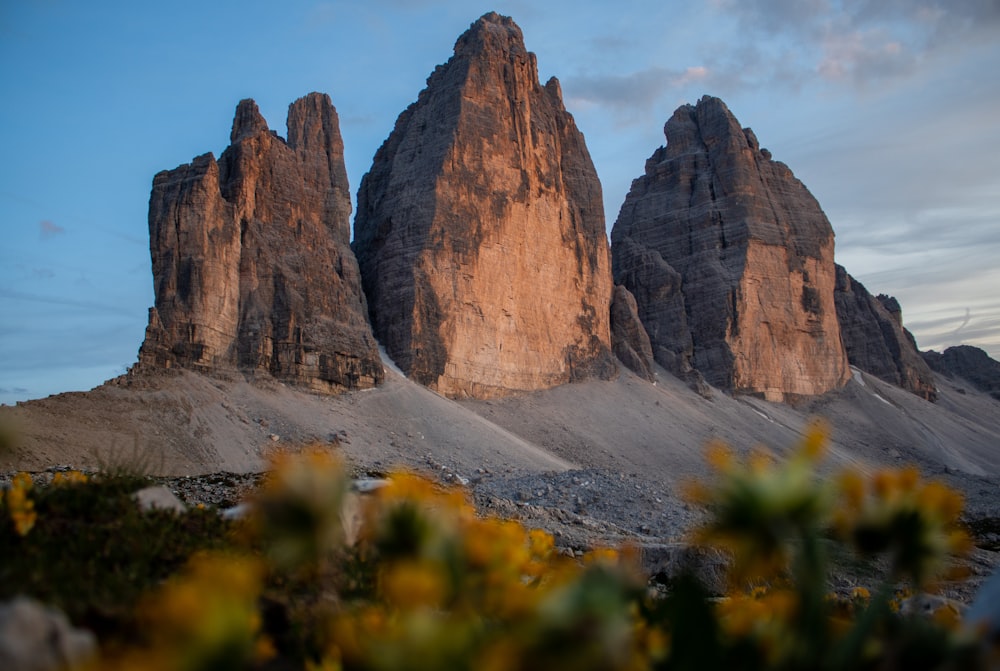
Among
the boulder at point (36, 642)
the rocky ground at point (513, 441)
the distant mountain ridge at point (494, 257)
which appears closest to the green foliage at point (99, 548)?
the boulder at point (36, 642)

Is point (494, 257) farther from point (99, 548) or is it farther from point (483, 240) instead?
point (99, 548)

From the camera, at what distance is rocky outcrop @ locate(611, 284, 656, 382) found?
6781 cm

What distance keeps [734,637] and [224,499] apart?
20978 millimetres

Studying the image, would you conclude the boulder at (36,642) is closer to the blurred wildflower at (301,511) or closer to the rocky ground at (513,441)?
the blurred wildflower at (301,511)

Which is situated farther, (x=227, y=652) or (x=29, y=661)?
(x=29, y=661)

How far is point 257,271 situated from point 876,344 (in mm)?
75540

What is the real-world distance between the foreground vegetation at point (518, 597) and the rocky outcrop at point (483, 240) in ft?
159

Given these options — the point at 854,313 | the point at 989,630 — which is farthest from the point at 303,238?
the point at 854,313

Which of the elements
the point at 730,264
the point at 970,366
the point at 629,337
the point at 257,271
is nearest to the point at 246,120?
the point at 257,271

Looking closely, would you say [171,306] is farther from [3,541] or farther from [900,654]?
[900,654]

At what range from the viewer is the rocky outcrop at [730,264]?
247 feet

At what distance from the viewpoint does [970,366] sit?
125125 millimetres

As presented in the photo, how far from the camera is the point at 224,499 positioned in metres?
21.6

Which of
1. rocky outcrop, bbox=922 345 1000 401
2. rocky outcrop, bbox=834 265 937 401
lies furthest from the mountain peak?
rocky outcrop, bbox=922 345 1000 401
